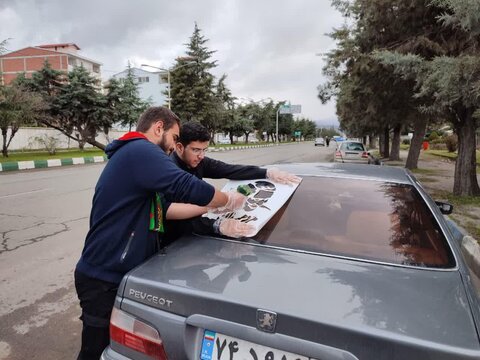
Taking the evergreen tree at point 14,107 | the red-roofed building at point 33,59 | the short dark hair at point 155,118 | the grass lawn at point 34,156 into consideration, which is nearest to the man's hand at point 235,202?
the short dark hair at point 155,118

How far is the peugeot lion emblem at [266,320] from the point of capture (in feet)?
4.76

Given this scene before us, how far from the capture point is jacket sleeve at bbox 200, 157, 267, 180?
2822mm

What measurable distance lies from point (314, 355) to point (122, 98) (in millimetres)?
30825

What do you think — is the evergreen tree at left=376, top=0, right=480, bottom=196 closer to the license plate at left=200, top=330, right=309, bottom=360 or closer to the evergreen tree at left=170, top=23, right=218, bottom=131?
the license plate at left=200, top=330, right=309, bottom=360

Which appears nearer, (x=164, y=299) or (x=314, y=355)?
(x=314, y=355)

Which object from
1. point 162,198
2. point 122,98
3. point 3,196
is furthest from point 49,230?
point 122,98

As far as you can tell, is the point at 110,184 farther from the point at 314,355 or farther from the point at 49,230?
the point at 49,230

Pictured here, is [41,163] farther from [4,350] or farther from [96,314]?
[96,314]

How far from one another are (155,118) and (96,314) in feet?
3.50

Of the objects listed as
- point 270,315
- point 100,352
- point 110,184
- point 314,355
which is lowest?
point 100,352

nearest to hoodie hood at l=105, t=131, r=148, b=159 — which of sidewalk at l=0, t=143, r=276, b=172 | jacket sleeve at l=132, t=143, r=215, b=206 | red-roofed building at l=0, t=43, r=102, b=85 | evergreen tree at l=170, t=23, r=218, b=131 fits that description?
jacket sleeve at l=132, t=143, r=215, b=206

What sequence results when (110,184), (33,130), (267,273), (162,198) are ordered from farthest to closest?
(33,130), (162,198), (110,184), (267,273)

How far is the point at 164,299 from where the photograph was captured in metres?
1.67

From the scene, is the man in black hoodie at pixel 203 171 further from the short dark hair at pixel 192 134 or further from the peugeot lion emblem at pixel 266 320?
the peugeot lion emblem at pixel 266 320
